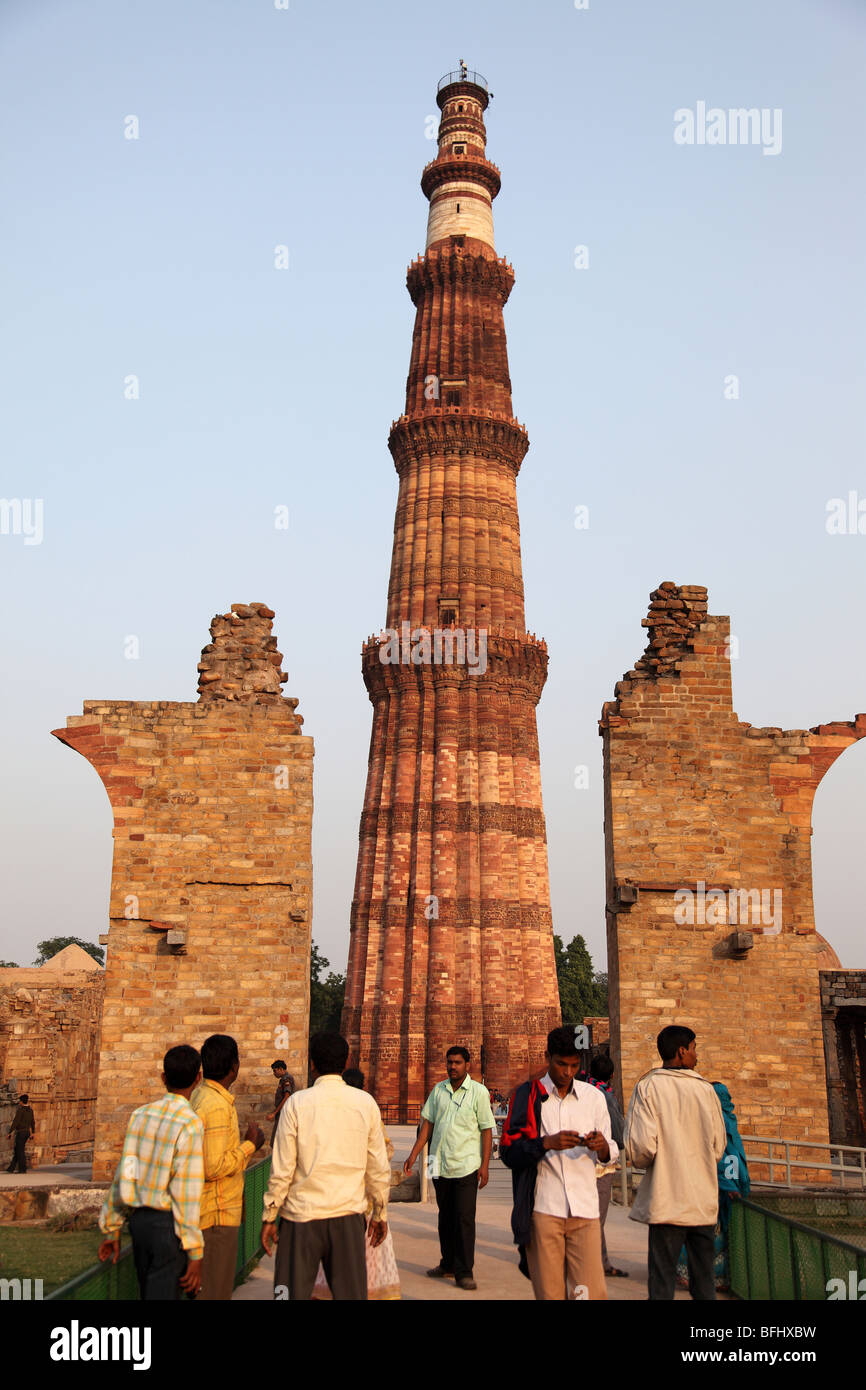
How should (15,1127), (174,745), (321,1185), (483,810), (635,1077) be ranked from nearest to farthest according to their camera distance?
(321,1185) < (635,1077) < (174,745) < (15,1127) < (483,810)

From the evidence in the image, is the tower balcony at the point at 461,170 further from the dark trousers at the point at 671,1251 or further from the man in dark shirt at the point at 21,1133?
the dark trousers at the point at 671,1251

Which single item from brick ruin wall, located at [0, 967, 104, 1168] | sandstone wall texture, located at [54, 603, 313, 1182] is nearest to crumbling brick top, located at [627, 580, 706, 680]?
sandstone wall texture, located at [54, 603, 313, 1182]

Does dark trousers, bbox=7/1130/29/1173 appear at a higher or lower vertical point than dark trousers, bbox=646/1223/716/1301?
lower

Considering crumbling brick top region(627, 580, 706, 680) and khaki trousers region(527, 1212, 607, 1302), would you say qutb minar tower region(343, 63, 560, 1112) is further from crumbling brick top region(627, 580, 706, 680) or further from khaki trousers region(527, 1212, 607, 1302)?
khaki trousers region(527, 1212, 607, 1302)

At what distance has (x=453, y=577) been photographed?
112 feet

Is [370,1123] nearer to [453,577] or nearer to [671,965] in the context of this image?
[671,965]

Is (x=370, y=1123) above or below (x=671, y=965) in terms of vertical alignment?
below

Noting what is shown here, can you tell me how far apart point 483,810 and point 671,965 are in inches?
772

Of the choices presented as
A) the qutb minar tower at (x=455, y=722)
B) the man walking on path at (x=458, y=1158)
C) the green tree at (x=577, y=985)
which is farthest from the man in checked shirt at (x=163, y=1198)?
the green tree at (x=577, y=985)

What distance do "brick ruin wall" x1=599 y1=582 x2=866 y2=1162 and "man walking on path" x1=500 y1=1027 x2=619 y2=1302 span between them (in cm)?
669

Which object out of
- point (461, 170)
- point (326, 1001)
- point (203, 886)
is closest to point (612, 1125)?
point (203, 886)

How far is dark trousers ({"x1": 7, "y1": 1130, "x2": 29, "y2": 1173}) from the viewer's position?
1697 cm

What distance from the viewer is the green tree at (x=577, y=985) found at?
Answer: 55.8 meters

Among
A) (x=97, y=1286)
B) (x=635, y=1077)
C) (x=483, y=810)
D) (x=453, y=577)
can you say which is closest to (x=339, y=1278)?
(x=97, y=1286)
